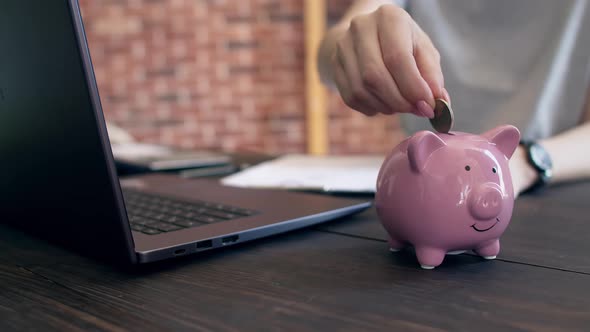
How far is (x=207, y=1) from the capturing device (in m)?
2.75

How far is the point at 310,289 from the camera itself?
40 cm

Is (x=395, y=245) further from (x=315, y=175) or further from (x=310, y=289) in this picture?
(x=315, y=175)

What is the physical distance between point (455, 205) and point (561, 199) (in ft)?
1.32

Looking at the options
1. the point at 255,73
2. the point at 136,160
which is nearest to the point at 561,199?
the point at 136,160

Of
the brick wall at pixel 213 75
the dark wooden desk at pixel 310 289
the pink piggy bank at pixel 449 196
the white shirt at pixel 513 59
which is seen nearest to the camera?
the dark wooden desk at pixel 310 289

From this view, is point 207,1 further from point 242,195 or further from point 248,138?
point 242,195

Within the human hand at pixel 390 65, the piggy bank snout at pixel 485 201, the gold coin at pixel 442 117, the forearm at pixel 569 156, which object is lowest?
the forearm at pixel 569 156

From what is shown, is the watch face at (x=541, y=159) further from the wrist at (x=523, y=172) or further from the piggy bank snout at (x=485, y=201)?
the piggy bank snout at (x=485, y=201)

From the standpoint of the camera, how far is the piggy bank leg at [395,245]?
1.60ft

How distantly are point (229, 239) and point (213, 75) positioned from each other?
2.40 m

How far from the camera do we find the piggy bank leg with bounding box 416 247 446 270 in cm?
44

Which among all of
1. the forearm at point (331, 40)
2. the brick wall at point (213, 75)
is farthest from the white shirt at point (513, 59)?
the brick wall at point (213, 75)

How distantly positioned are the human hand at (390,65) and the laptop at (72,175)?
0.15 metres

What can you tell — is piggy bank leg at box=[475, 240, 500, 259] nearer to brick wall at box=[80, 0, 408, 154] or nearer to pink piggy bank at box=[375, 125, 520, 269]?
pink piggy bank at box=[375, 125, 520, 269]
